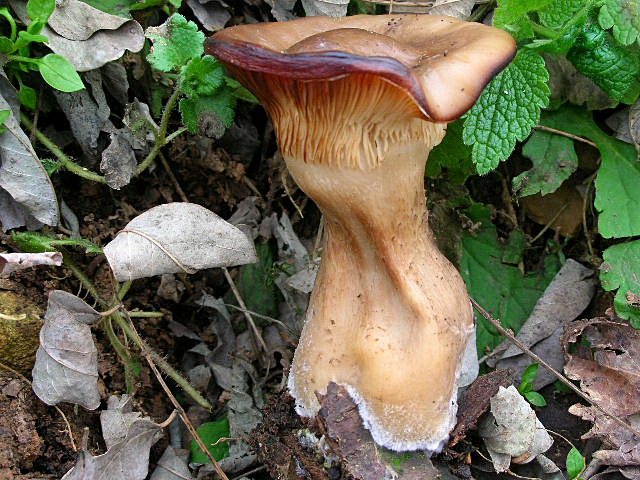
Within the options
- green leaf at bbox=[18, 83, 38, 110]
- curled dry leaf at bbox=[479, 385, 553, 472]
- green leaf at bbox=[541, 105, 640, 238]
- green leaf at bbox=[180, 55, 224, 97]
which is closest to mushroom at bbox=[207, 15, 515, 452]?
curled dry leaf at bbox=[479, 385, 553, 472]

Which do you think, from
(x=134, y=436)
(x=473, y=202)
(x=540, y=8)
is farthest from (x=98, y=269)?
(x=540, y=8)

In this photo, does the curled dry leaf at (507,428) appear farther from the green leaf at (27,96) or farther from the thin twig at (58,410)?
the green leaf at (27,96)

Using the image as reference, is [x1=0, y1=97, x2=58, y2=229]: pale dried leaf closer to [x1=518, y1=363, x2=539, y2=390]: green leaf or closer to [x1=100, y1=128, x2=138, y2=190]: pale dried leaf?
[x1=100, y1=128, x2=138, y2=190]: pale dried leaf

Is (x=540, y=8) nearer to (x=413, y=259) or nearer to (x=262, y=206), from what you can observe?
→ (x=413, y=259)

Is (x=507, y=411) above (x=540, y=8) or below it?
below

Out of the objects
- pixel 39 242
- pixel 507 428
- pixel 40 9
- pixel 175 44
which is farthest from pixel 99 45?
pixel 507 428

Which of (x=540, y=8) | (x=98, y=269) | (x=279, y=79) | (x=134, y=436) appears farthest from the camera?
(x=98, y=269)
